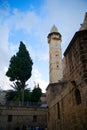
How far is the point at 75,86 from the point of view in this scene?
32.0 ft

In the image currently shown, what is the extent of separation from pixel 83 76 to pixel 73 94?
79.5 inches

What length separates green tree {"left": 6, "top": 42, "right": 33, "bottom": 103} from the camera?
2915 cm

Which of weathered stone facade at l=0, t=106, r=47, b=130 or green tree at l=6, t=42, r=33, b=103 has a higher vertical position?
green tree at l=6, t=42, r=33, b=103

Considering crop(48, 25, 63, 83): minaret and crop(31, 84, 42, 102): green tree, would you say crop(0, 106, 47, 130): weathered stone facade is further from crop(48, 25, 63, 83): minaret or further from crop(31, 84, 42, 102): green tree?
crop(48, 25, 63, 83): minaret

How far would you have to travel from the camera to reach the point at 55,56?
3750 centimetres

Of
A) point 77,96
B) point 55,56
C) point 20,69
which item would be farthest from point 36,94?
point 77,96

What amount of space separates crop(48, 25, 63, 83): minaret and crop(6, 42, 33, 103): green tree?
7298mm

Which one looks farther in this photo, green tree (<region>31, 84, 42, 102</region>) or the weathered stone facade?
green tree (<region>31, 84, 42, 102</region>)

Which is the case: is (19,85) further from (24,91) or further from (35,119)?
(35,119)

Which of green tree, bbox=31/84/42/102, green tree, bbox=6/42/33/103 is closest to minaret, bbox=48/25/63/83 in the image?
green tree, bbox=31/84/42/102

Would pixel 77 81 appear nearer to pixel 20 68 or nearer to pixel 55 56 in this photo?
pixel 20 68

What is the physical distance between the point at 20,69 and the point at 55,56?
38.2ft

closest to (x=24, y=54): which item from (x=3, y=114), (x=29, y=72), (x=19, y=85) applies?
(x=29, y=72)

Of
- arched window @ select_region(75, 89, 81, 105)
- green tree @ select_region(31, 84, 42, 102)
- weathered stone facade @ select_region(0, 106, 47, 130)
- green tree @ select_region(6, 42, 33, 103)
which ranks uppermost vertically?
green tree @ select_region(6, 42, 33, 103)
